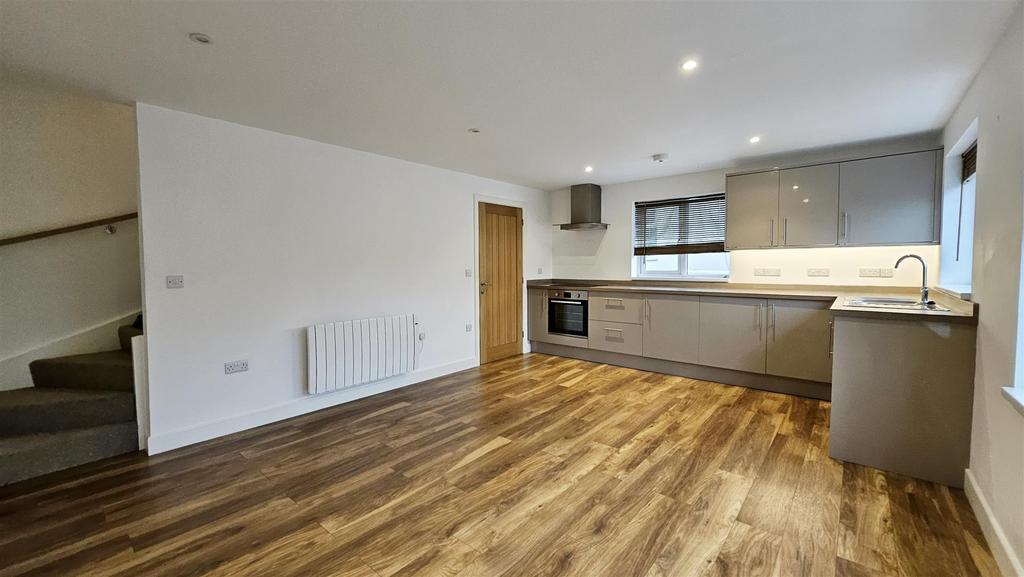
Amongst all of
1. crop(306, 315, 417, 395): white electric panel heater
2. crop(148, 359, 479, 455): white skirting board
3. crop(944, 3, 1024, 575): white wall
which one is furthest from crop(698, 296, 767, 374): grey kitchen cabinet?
crop(306, 315, 417, 395): white electric panel heater

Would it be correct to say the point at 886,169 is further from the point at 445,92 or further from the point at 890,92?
the point at 445,92

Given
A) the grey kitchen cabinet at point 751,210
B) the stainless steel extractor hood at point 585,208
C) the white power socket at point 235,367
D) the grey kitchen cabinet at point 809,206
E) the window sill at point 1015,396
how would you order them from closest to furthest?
1. the window sill at point 1015,396
2. the white power socket at point 235,367
3. the grey kitchen cabinet at point 809,206
4. the grey kitchen cabinet at point 751,210
5. the stainless steel extractor hood at point 585,208

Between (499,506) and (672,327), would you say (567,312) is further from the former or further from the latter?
(499,506)

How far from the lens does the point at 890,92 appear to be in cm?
255

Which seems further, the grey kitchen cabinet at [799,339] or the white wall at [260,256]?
the grey kitchen cabinet at [799,339]

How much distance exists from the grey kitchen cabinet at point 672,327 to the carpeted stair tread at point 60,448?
449 cm

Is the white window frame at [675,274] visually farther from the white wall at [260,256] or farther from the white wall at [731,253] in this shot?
the white wall at [260,256]

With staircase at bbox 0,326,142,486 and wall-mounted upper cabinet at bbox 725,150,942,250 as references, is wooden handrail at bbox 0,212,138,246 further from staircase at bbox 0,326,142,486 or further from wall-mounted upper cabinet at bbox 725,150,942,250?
wall-mounted upper cabinet at bbox 725,150,942,250

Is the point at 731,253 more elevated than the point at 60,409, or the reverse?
the point at 731,253

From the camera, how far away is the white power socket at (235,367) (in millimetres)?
3016

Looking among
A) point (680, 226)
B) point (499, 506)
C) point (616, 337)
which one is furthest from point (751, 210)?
point (499, 506)

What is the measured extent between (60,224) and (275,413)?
229cm

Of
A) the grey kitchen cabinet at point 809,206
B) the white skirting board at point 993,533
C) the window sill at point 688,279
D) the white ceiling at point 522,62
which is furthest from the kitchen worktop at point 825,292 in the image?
the white ceiling at point 522,62

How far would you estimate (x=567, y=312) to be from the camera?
536 cm
